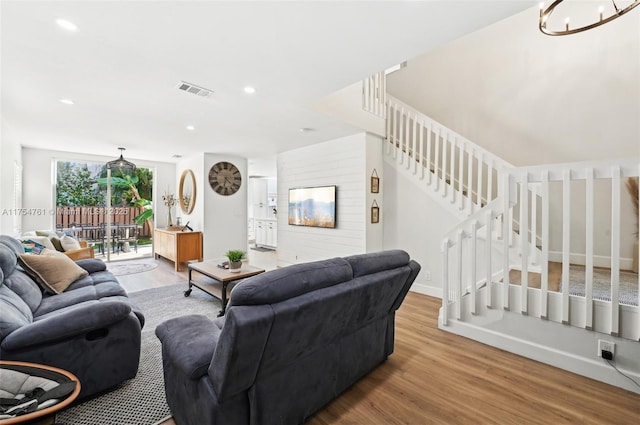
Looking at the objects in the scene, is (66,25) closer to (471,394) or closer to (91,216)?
(471,394)

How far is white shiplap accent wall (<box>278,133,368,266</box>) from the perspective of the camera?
444cm

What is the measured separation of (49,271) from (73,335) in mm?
1438

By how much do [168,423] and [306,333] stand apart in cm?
105

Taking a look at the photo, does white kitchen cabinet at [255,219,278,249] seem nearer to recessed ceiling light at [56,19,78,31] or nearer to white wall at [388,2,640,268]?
white wall at [388,2,640,268]

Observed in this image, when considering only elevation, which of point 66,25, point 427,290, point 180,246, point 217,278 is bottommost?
point 427,290

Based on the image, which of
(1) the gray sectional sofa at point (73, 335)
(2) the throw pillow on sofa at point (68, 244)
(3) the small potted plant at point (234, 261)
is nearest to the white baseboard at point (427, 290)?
(3) the small potted plant at point (234, 261)

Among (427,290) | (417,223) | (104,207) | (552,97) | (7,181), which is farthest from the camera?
(104,207)

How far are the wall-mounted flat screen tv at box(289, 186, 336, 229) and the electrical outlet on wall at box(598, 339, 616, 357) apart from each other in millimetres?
3361

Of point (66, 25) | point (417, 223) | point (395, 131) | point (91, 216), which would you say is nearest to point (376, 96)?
point (395, 131)

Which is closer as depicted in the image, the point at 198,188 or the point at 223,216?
the point at 198,188

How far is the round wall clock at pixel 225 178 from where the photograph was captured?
600 cm

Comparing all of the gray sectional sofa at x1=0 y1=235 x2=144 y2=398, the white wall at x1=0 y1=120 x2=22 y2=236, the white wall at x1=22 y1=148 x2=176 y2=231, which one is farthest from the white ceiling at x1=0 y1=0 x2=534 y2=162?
the white wall at x1=22 y1=148 x2=176 y2=231

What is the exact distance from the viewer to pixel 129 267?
566 cm

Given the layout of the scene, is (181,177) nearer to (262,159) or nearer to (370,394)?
(262,159)
